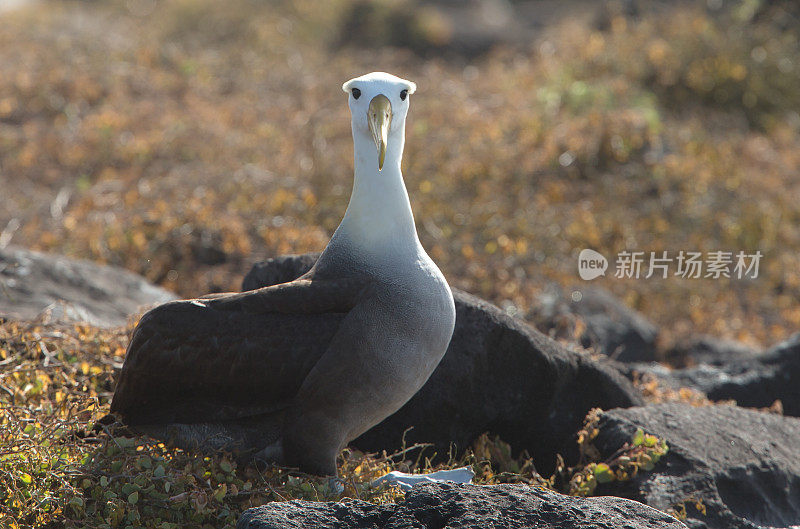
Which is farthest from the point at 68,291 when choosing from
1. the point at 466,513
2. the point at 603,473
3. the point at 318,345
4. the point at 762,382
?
the point at 762,382

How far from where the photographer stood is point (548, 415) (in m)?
4.59

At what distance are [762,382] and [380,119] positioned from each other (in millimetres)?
3315

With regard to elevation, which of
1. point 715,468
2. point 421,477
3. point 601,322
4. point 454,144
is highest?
point 454,144

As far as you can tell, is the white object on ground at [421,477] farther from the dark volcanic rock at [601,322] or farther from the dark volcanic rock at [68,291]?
the dark volcanic rock at [601,322]

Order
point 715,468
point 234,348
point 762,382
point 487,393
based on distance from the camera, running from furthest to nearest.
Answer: point 762,382
point 487,393
point 715,468
point 234,348

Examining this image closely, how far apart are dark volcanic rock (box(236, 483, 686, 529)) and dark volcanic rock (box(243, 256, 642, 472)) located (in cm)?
131

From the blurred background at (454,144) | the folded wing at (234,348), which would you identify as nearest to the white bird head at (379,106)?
the folded wing at (234,348)

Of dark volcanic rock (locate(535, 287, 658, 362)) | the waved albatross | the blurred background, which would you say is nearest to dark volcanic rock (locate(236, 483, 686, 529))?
the waved albatross

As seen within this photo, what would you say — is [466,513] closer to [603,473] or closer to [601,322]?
[603,473]

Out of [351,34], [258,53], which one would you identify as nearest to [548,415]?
[258,53]

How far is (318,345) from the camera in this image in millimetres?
3619

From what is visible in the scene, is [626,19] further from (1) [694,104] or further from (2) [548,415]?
(2) [548,415]

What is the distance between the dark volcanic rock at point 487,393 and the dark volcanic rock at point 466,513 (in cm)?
131

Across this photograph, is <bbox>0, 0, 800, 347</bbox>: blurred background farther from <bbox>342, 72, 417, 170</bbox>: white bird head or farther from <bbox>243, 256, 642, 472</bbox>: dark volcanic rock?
<bbox>342, 72, 417, 170</bbox>: white bird head
